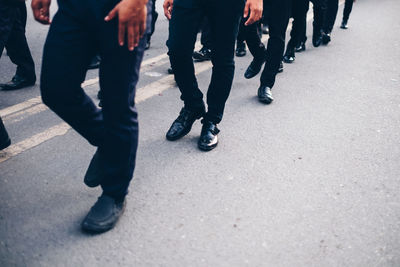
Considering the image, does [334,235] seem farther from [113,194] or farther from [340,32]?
[340,32]

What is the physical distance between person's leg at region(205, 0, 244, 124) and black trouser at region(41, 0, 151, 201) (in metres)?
0.76

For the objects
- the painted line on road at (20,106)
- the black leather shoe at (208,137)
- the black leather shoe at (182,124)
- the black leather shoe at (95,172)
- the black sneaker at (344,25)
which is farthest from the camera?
the black sneaker at (344,25)

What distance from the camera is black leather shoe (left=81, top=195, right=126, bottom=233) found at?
6.13 ft

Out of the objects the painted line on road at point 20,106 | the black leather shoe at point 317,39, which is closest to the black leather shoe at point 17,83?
the painted line on road at point 20,106

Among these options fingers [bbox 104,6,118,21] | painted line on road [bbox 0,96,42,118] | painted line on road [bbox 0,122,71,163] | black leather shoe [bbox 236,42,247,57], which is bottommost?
black leather shoe [bbox 236,42,247,57]

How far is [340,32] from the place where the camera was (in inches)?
257

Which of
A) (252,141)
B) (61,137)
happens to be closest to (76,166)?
(61,137)

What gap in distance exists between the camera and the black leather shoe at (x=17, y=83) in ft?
11.8

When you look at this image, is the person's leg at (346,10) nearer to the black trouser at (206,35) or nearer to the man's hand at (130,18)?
the black trouser at (206,35)


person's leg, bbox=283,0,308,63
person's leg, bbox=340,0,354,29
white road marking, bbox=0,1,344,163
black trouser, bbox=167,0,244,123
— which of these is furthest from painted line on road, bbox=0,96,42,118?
person's leg, bbox=340,0,354,29

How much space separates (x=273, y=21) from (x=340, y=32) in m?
3.83

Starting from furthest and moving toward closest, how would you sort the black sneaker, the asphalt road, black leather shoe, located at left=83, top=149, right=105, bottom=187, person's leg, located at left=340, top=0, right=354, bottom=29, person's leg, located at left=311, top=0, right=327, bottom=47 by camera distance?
the black sneaker → person's leg, located at left=340, top=0, right=354, bottom=29 → person's leg, located at left=311, top=0, right=327, bottom=47 → black leather shoe, located at left=83, top=149, right=105, bottom=187 → the asphalt road

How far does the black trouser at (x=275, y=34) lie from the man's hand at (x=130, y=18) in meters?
1.95

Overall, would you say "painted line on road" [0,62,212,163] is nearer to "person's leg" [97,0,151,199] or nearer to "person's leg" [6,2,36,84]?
→ "person's leg" [6,2,36,84]
